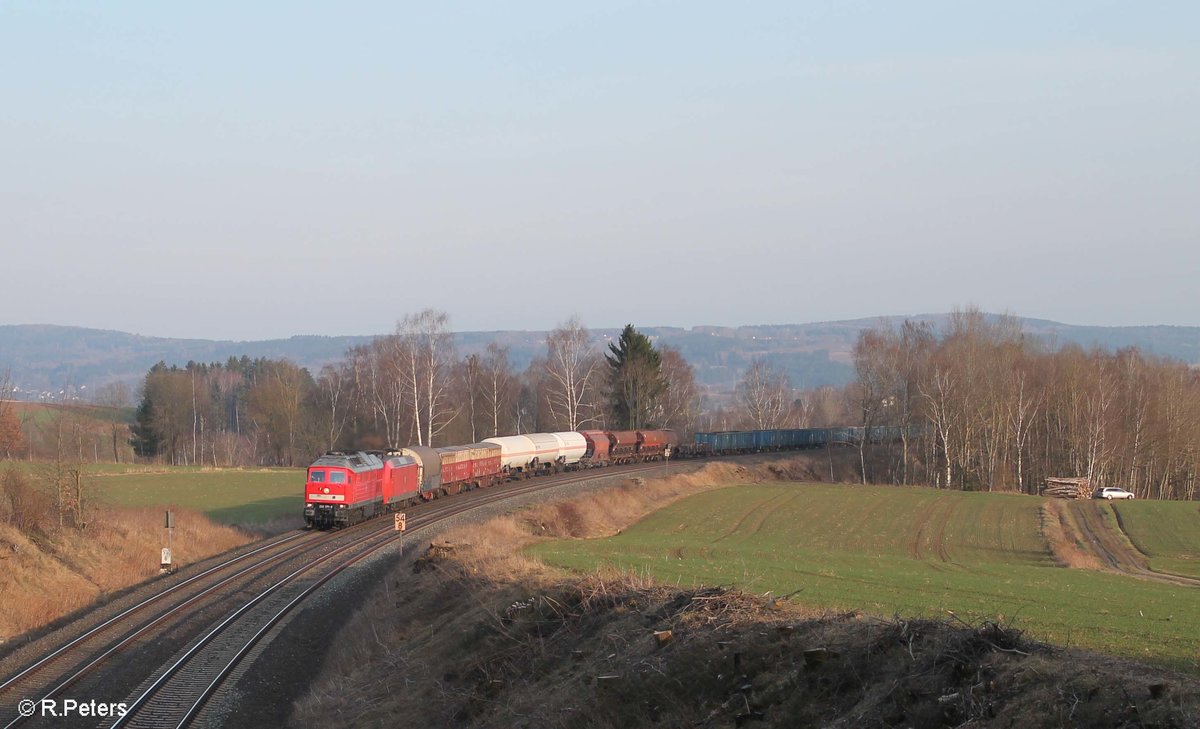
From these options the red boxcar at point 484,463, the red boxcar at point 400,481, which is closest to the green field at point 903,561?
the red boxcar at point 400,481

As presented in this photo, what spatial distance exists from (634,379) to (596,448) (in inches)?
955

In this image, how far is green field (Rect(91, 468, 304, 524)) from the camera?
182 feet

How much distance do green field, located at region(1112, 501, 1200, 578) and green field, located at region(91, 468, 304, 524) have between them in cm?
4459

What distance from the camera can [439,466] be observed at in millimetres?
51750

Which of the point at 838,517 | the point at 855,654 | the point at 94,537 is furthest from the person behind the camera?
the point at 838,517

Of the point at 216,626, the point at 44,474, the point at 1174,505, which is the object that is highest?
the point at 44,474

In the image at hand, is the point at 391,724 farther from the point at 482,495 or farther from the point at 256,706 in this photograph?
the point at 482,495


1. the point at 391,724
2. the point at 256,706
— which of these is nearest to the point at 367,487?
the point at 256,706

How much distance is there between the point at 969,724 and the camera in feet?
26.9

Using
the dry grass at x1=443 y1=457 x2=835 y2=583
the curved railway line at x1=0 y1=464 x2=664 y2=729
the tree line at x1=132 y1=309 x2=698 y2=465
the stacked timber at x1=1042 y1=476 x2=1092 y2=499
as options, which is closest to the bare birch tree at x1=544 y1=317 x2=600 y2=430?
the tree line at x1=132 y1=309 x2=698 y2=465

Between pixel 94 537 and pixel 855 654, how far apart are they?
34988 mm

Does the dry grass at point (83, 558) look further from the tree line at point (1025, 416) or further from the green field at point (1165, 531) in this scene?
the tree line at point (1025, 416)

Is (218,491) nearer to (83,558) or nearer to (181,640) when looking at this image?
(83,558)

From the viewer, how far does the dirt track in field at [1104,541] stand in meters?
37.0
